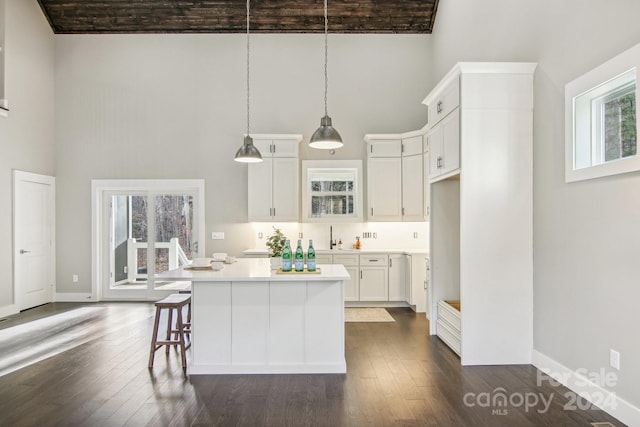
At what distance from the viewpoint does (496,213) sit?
3.70 metres

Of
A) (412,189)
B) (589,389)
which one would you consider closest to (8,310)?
(412,189)

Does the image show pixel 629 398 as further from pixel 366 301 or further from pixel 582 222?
pixel 366 301

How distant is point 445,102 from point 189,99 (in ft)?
14.2

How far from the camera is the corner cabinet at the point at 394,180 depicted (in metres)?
6.14

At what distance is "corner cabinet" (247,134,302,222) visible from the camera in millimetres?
6184

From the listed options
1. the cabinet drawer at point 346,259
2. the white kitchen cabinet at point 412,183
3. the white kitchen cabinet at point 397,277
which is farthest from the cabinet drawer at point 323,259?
the white kitchen cabinet at point 412,183

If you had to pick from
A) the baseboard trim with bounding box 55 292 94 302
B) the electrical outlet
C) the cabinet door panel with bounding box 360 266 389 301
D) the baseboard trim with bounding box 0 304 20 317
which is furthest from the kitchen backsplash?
the electrical outlet

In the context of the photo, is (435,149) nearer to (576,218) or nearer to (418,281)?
(576,218)

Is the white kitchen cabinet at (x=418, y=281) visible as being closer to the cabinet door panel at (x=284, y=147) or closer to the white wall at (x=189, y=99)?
the white wall at (x=189, y=99)

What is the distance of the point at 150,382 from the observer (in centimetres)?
332

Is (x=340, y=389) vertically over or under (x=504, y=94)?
under

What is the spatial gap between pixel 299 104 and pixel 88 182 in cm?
374

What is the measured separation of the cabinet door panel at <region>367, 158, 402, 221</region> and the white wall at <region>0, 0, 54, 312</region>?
522cm

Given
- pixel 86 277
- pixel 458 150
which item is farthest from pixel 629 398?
pixel 86 277
